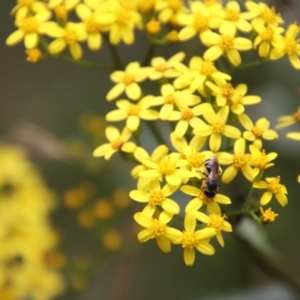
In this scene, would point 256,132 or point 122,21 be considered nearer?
point 256,132

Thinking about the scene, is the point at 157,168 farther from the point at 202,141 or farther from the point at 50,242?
the point at 50,242

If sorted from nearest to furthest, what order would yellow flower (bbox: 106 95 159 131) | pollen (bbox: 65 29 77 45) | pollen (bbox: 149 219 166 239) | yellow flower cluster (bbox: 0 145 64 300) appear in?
1. pollen (bbox: 149 219 166 239)
2. yellow flower (bbox: 106 95 159 131)
3. pollen (bbox: 65 29 77 45)
4. yellow flower cluster (bbox: 0 145 64 300)

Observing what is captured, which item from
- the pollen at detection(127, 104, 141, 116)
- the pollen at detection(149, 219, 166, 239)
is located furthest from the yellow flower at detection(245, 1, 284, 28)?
the pollen at detection(149, 219, 166, 239)

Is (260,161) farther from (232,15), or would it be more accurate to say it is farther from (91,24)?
(91,24)

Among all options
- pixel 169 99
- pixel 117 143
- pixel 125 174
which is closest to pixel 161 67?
pixel 169 99

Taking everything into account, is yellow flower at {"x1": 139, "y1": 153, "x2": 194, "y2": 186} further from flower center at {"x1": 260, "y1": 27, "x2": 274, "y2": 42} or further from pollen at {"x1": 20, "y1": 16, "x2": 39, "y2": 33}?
Result: pollen at {"x1": 20, "y1": 16, "x2": 39, "y2": 33}
